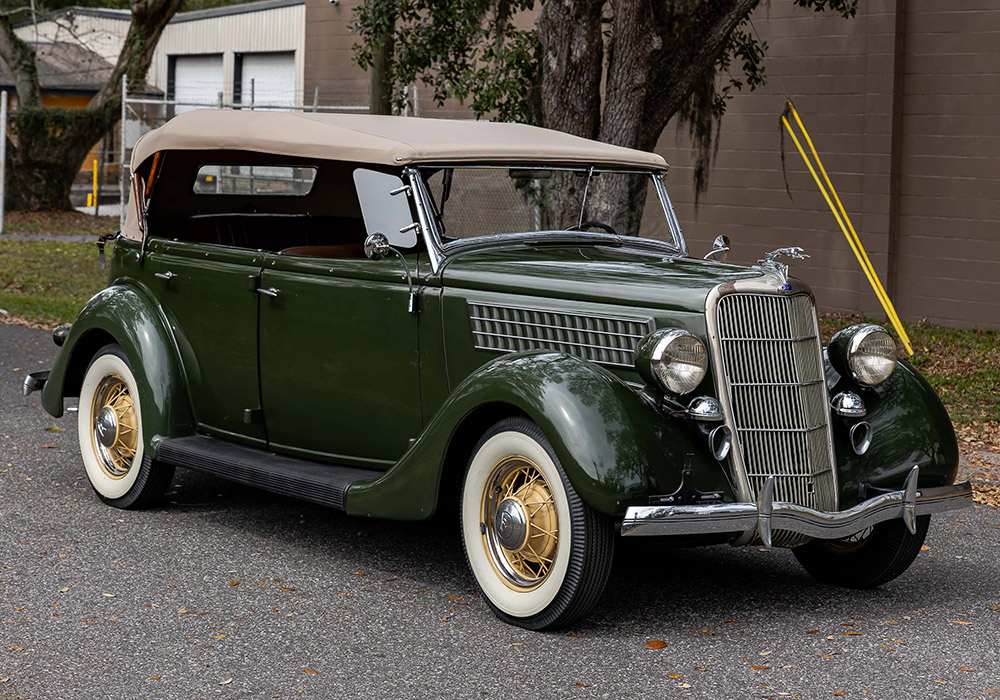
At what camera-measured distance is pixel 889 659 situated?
3986mm

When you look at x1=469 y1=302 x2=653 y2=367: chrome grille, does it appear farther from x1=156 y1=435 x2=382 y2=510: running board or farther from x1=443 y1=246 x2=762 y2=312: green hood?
x1=156 y1=435 x2=382 y2=510: running board

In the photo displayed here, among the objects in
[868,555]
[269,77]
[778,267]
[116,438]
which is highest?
[269,77]

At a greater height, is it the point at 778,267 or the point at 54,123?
the point at 54,123

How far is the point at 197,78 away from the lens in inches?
1108

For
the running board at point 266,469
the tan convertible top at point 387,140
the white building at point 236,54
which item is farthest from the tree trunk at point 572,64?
the white building at point 236,54

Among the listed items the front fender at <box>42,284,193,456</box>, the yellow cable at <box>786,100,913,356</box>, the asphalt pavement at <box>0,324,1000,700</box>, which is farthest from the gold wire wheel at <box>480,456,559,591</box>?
the yellow cable at <box>786,100,913,356</box>

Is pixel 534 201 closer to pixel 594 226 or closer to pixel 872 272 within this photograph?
pixel 594 226

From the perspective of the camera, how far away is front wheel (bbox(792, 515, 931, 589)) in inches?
185

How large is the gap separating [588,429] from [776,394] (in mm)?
757

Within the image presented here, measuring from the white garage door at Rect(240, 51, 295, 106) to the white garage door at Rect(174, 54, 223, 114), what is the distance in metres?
1.02

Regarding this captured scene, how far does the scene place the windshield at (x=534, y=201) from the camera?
16.9ft

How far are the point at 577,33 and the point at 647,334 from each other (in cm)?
550

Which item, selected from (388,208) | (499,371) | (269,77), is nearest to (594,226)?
(388,208)

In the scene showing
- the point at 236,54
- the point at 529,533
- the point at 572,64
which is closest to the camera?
the point at 529,533
